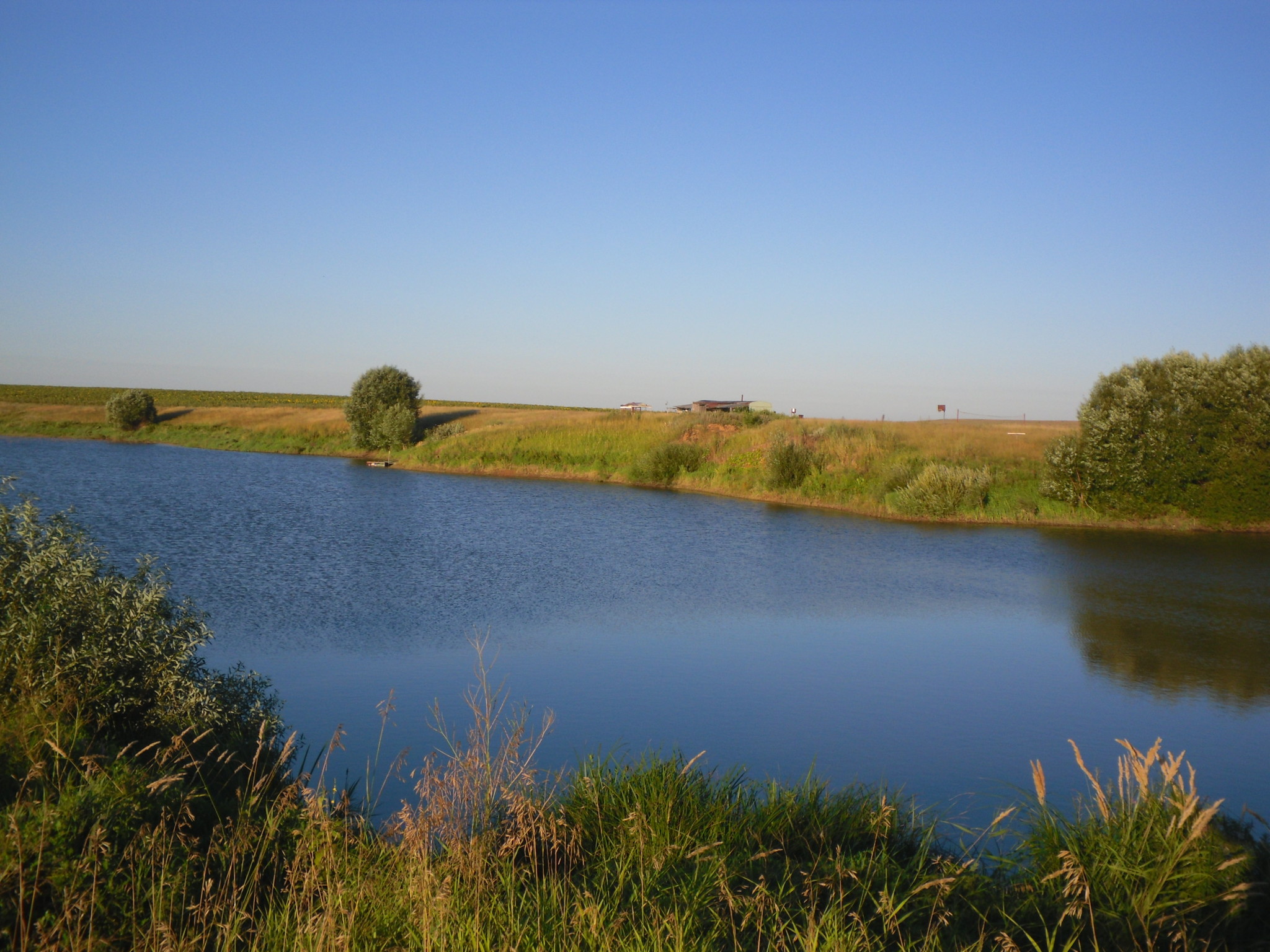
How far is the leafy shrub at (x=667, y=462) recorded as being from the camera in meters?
34.1

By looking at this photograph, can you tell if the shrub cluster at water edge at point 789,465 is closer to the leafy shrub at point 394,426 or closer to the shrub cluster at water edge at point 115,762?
the leafy shrub at point 394,426

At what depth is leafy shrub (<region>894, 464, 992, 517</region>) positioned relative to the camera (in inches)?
998

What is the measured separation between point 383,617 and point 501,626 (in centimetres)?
167

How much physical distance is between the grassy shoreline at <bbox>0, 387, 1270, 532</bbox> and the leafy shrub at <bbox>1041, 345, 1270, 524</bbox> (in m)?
0.58

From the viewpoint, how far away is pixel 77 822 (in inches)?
148

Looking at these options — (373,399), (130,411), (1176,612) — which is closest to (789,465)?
(1176,612)

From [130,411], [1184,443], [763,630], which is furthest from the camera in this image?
[130,411]

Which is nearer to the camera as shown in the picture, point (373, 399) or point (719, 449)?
point (719, 449)

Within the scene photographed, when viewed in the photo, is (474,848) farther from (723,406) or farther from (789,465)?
(723,406)

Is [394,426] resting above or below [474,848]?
above

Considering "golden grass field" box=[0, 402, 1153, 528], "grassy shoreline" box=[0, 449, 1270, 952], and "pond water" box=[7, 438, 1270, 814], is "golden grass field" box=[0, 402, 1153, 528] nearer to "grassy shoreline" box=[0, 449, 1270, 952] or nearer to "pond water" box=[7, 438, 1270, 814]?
"pond water" box=[7, 438, 1270, 814]

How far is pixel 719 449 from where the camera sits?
1367 inches

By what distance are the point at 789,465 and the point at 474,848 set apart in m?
27.0

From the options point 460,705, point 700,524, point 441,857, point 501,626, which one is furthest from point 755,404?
point 441,857
